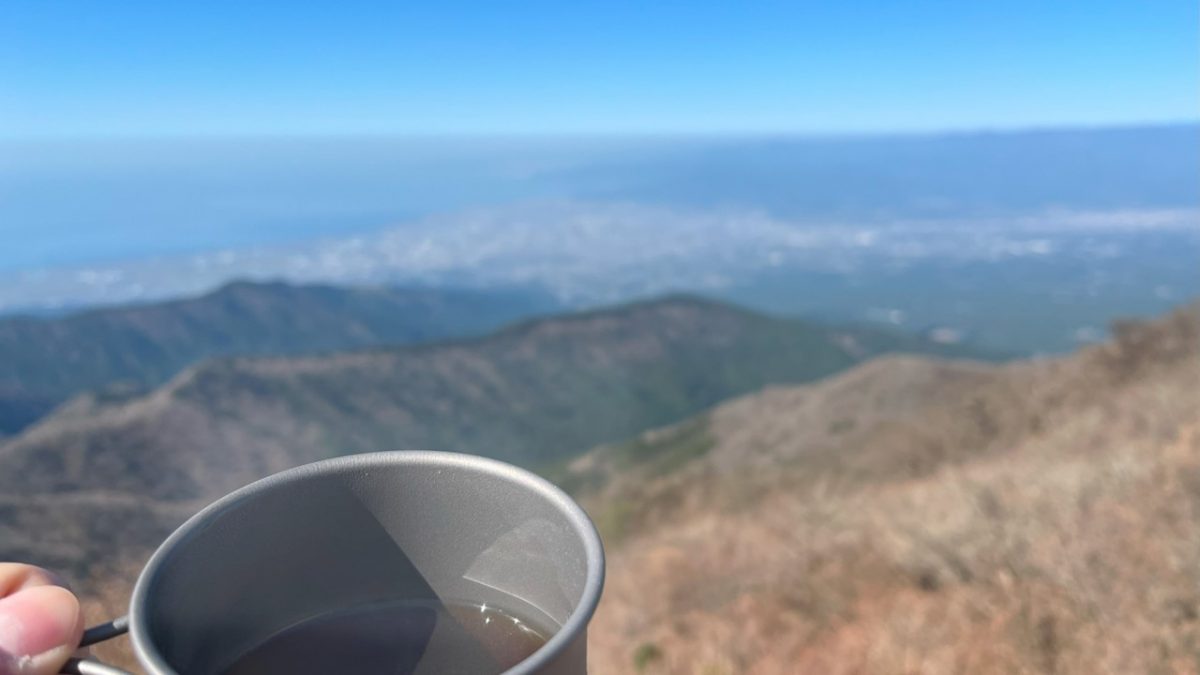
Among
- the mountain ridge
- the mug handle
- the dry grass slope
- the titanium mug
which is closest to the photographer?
the mug handle

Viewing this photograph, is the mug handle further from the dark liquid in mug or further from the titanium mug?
the dark liquid in mug

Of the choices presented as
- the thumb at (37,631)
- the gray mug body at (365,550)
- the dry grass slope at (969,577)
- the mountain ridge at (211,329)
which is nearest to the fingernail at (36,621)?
the thumb at (37,631)

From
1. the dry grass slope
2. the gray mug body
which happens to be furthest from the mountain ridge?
the gray mug body

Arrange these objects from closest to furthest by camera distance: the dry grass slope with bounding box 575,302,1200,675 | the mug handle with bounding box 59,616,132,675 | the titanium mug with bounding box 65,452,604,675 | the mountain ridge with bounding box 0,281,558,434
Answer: the mug handle with bounding box 59,616,132,675 < the titanium mug with bounding box 65,452,604,675 < the dry grass slope with bounding box 575,302,1200,675 < the mountain ridge with bounding box 0,281,558,434

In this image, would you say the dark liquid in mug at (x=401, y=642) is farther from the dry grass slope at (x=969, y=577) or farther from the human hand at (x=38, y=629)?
the dry grass slope at (x=969, y=577)

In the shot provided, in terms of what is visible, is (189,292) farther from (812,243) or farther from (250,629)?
(250,629)

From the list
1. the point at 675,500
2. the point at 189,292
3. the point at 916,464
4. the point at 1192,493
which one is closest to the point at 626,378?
the point at 675,500

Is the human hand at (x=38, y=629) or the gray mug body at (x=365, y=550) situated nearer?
the human hand at (x=38, y=629)

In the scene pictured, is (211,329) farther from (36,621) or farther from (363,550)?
(36,621)
